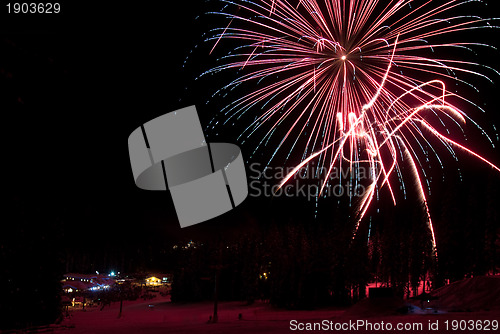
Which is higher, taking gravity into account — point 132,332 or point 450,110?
point 450,110

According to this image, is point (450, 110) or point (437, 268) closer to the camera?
point (450, 110)

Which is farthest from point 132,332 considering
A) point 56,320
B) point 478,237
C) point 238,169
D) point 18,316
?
point 478,237

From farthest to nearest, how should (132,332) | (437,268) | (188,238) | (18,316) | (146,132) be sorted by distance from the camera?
(188,238), (437,268), (146,132), (132,332), (18,316)

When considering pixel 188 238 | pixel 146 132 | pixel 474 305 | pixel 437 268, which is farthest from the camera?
pixel 188 238

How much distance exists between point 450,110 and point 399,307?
9.13m

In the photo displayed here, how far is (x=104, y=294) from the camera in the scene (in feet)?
172

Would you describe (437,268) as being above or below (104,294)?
above

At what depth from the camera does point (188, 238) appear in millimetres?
56500

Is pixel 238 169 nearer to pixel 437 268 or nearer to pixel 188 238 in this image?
pixel 437 268

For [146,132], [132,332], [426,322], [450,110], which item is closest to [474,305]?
[426,322]

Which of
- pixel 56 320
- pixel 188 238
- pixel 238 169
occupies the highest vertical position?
pixel 238 169

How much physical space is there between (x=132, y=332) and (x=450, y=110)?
16.0m

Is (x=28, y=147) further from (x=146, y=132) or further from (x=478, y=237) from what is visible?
(x=478, y=237)

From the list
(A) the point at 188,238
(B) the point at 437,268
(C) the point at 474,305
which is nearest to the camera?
(C) the point at 474,305
